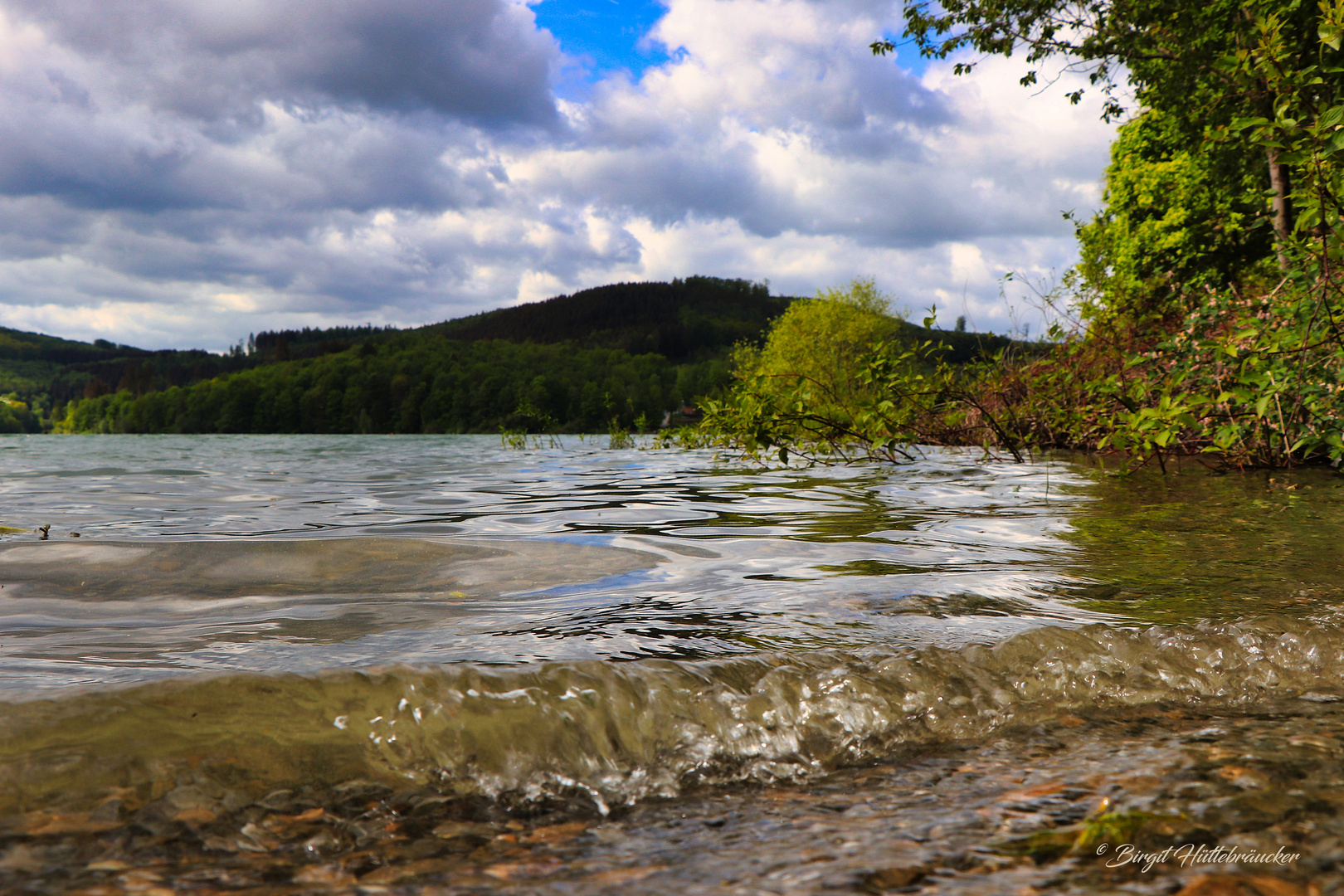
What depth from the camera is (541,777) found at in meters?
2.04

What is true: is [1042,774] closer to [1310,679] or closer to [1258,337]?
[1310,679]

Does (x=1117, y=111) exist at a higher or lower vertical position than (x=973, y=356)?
higher

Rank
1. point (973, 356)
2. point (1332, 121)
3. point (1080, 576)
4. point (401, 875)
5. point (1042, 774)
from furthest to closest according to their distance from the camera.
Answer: point (973, 356), point (1332, 121), point (1080, 576), point (1042, 774), point (401, 875)

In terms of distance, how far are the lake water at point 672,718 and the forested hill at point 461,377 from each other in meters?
56.5

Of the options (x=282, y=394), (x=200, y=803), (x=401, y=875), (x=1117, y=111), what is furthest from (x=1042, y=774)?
(x=282, y=394)

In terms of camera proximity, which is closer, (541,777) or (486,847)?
(486,847)

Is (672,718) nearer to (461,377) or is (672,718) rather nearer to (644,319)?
(461,377)

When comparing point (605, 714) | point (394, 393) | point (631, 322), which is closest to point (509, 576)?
point (605, 714)

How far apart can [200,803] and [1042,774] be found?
201cm

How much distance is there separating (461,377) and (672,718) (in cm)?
10299

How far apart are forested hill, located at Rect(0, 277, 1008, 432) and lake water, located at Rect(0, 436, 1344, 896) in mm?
56490

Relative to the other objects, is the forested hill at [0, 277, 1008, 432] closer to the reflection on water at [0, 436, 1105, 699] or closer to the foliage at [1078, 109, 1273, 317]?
the foliage at [1078, 109, 1273, 317]

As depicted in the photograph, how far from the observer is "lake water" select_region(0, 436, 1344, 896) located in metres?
1.61

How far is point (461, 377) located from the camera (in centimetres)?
10125
